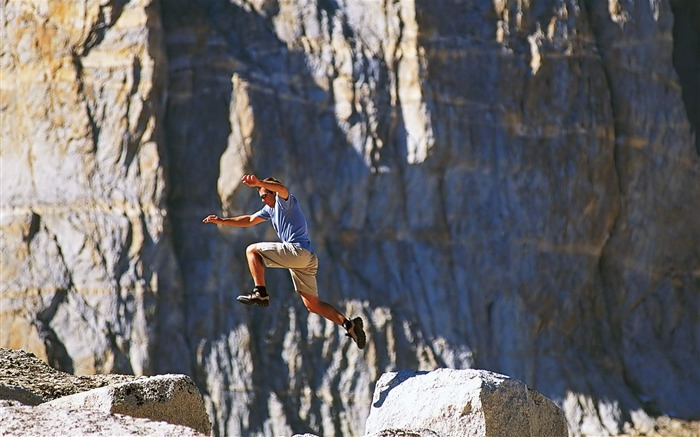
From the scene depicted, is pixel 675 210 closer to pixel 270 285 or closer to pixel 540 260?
pixel 540 260

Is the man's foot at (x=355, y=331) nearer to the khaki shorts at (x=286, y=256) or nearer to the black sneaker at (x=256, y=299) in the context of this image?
the khaki shorts at (x=286, y=256)

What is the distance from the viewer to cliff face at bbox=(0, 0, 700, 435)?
18.2 meters

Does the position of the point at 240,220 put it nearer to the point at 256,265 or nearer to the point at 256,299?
the point at 256,265

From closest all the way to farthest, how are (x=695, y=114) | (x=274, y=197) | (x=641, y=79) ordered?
(x=274, y=197) → (x=641, y=79) → (x=695, y=114)

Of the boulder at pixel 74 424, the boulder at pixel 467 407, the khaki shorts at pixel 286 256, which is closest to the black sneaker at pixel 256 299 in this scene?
the khaki shorts at pixel 286 256

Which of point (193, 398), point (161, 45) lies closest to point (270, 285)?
point (161, 45)

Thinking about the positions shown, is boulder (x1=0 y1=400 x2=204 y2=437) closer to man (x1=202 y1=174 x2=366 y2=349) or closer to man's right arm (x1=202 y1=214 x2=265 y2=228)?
man (x1=202 y1=174 x2=366 y2=349)

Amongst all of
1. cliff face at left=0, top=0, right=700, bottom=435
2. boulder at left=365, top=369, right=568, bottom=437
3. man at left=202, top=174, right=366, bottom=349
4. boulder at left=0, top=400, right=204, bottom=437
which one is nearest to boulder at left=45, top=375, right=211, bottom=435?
boulder at left=0, top=400, right=204, bottom=437

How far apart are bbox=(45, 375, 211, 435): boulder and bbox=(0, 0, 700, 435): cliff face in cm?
932

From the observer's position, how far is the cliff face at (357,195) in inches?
A: 718

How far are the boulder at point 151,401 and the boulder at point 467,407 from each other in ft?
3.92

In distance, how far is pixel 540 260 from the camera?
1973cm

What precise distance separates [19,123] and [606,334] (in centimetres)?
881

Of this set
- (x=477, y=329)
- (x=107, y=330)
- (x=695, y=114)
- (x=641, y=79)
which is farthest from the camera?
(x=695, y=114)
